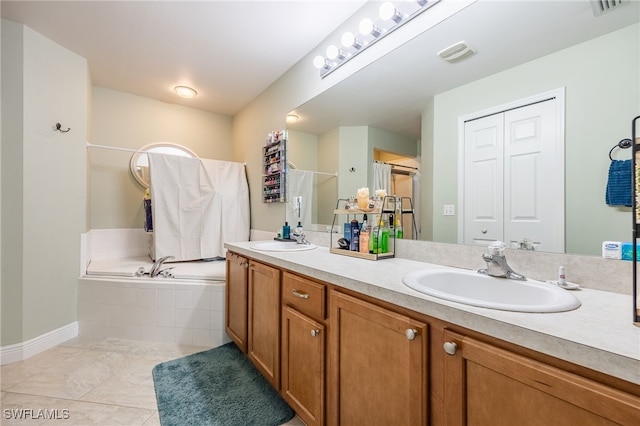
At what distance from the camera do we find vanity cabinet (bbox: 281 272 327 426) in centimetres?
110

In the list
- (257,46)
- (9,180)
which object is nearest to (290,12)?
(257,46)

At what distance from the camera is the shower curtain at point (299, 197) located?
219 centimetres

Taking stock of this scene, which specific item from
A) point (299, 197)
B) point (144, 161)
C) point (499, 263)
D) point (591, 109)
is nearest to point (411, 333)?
point (499, 263)

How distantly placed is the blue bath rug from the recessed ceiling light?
2535mm

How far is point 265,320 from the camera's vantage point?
151cm

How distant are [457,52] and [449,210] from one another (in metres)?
0.72

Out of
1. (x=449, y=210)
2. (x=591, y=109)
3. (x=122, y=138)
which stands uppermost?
(x=122, y=138)

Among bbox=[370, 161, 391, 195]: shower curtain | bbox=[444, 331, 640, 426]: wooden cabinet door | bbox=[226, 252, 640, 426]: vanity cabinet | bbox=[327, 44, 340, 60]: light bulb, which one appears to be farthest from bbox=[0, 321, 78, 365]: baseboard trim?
bbox=[327, 44, 340, 60]: light bulb

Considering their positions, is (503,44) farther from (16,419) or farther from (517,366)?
(16,419)

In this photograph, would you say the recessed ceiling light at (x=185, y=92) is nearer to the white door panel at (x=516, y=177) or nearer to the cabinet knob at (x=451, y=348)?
the white door panel at (x=516, y=177)

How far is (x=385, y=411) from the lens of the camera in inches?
33.3

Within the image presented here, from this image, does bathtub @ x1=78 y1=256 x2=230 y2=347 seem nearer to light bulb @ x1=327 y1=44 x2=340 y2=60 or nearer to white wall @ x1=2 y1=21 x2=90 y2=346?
white wall @ x1=2 y1=21 x2=90 y2=346

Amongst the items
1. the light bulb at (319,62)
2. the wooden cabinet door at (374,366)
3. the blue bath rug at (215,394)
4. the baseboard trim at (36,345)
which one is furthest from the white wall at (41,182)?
the wooden cabinet door at (374,366)

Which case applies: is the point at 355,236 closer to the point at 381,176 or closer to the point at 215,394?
the point at 381,176
